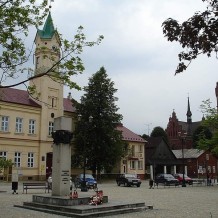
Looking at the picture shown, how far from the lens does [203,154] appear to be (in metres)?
87.8

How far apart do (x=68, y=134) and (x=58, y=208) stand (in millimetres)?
4442

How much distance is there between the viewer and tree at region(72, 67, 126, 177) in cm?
5378

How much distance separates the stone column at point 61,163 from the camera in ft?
60.2

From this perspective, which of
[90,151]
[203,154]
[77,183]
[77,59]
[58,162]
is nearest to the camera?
[77,59]

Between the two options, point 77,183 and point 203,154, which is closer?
point 77,183

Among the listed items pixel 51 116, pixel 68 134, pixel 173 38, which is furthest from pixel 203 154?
pixel 173 38

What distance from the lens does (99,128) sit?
179 ft

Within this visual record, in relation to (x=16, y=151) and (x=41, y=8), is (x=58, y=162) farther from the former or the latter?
(x=16, y=151)

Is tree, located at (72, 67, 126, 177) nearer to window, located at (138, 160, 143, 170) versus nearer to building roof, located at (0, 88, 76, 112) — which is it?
building roof, located at (0, 88, 76, 112)

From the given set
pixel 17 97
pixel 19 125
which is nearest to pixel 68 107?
pixel 17 97

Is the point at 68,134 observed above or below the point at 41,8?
below

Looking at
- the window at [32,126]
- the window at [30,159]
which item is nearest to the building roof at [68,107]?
the window at [32,126]

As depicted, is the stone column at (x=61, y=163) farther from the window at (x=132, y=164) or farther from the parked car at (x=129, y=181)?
the window at (x=132, y=164)

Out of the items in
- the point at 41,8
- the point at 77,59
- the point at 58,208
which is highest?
the point at 41,8
